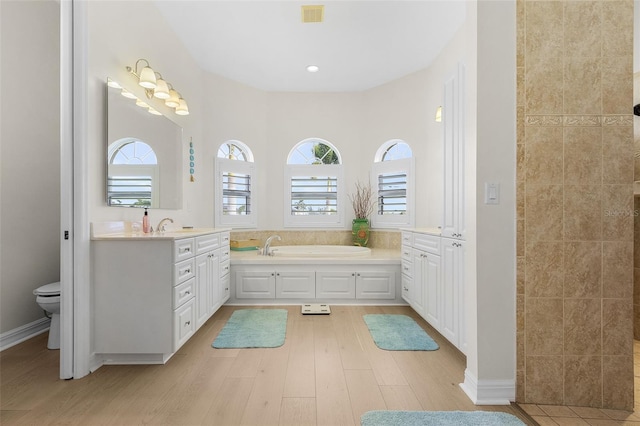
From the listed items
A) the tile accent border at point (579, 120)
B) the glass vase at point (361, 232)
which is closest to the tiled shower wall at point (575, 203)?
the tile accent border at point (579, 120)

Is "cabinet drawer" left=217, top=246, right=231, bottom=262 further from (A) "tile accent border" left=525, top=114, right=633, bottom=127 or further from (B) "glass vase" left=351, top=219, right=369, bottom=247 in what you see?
(A) "tile accent border" left=525, top=114, right=633, bottom=127

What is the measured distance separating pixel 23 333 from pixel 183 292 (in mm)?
1541

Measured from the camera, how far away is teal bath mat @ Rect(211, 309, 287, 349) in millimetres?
2570

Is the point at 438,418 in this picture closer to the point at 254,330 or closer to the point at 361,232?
the point at 254,330

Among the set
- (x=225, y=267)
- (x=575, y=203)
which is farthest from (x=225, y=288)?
(x=575, y=203)

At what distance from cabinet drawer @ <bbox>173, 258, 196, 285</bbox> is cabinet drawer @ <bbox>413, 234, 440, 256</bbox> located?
1.98 meters

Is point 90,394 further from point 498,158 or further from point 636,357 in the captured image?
point 636,357

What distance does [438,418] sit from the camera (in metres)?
1.62

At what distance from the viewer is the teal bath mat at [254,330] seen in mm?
A: 2570

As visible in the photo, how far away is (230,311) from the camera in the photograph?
342cm

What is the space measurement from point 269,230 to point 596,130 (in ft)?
Answer: 13.1

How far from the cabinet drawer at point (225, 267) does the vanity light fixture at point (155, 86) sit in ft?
5.33

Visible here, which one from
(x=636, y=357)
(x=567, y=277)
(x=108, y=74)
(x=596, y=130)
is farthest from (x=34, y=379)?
(x=636, y=357)

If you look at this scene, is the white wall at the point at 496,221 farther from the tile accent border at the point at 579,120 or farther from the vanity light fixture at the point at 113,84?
the vanity light fixture at the point at 113,84
